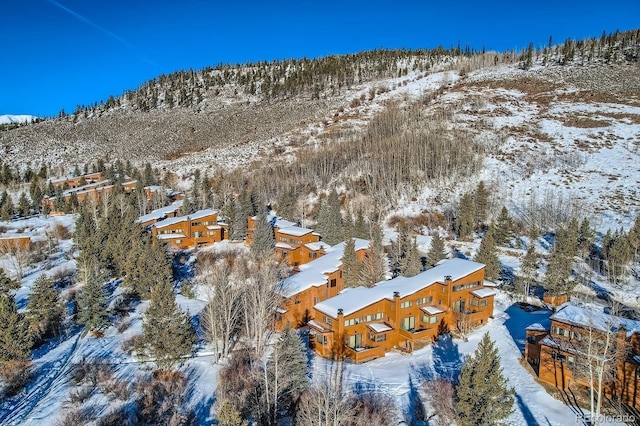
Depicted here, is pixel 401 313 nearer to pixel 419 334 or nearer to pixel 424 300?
pixel 419 334

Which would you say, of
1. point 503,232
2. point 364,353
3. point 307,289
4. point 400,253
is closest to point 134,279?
point 307,289

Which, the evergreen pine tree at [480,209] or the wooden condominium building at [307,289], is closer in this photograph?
the wooden condominium building at [307,289]

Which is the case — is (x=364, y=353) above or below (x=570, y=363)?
below

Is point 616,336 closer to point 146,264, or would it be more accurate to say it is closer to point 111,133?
point 146,264

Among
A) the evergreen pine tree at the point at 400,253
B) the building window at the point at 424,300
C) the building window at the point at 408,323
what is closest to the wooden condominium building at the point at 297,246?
the evergreen pine tree at the point at 400,253

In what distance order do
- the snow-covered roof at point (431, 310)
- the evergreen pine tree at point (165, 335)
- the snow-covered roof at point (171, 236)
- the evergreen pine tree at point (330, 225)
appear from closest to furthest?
the evergreen pine tree at point (165, 335)
the snow-covered roof at point (431, 310)
the snow-covered roof at point (171, 236)
the evergreen pine tree at point (330, 225)

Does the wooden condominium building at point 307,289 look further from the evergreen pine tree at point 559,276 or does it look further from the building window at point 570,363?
the evergreen pine tree at point 559,276
